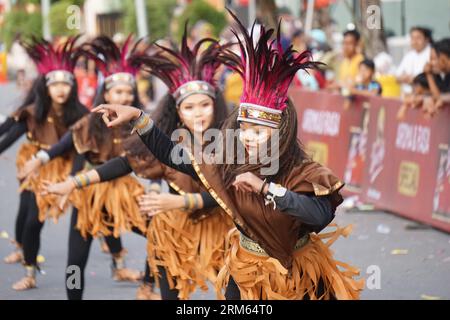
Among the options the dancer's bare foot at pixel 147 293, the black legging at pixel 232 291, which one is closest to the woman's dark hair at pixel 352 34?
the dancer's bare foot at pixel 147 293

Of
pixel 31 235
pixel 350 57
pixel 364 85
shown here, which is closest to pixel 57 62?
pixel 31 235

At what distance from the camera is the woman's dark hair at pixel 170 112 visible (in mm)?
6285

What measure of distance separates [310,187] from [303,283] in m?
0.51

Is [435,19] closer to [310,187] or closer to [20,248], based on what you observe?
[20,248]

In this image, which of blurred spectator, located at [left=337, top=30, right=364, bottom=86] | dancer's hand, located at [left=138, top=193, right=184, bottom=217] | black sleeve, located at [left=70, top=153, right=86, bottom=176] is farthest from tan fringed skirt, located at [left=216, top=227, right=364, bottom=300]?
blurred spectator, located at [left=337, top=30, right=364, bottom=86]

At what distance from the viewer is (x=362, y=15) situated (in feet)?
51.9

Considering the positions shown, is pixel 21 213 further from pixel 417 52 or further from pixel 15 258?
pixel 417 52

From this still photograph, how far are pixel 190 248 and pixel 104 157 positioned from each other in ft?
Answer: 4.94

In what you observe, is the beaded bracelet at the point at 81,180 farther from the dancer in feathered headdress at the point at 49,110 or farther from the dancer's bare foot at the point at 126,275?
the dancer's bare foot at the point at 126,275

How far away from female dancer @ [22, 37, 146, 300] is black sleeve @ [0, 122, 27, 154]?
733mm

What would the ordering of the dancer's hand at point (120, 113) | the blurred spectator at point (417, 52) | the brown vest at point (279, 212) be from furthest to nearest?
the blurred spectator at point (417, 52), the dancer's hand at point (120, 113), the brown vest at point (279, 212)

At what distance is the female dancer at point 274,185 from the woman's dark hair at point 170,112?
1317mm

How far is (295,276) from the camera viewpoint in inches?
189

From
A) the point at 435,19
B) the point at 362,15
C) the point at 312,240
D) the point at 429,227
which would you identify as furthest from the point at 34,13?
the point at 312,240
